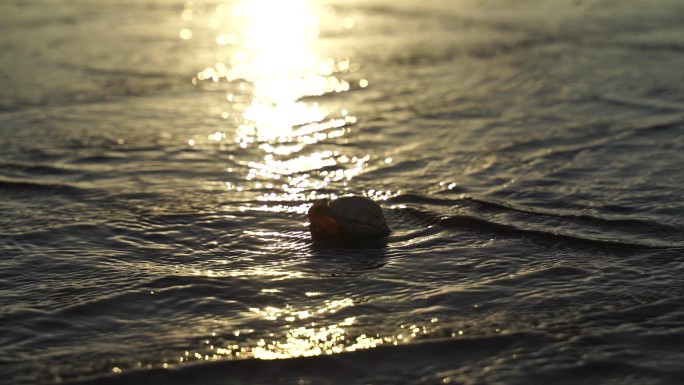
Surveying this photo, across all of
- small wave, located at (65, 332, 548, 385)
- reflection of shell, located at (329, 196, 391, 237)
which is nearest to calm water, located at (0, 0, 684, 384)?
small wave, located at (65, 332, 548, 385)

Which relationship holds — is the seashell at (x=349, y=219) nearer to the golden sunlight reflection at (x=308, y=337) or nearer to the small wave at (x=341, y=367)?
the golden sunlight reflection at (x=308, y=337)

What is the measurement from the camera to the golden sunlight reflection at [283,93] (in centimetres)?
732

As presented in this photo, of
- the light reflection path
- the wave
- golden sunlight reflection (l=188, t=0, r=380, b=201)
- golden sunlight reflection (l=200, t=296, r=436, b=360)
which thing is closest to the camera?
golden sunlight reflection (l=200, t=296, r=436, b=360)

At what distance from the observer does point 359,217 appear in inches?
227

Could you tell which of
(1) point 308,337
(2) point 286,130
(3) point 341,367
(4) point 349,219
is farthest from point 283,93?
(3) point 341,367

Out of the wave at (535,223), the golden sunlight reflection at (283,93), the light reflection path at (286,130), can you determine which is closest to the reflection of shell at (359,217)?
the wave at (535,223)

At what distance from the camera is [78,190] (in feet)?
22.5

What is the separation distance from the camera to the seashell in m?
5.76

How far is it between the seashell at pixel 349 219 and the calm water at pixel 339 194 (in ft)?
0.35

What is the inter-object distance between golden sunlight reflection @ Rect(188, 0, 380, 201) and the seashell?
2.71 ft

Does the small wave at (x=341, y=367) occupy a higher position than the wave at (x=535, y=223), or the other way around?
the wave at (x=535, y=223)

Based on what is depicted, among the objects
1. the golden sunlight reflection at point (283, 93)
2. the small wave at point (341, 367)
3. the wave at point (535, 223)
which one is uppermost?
the golden sunlight reflection at point (283, 93)

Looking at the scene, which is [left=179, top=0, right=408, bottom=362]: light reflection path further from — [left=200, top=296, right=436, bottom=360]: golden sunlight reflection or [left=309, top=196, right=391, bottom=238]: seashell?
[left=309, top=196, right=391, bottom=238]: seashell

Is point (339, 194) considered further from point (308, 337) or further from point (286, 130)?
point (308, 337)
